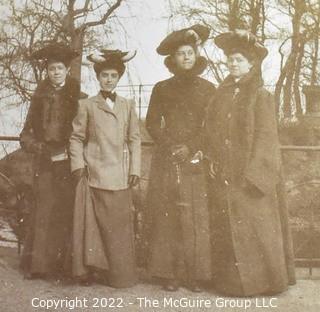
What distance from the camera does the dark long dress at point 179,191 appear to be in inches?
136

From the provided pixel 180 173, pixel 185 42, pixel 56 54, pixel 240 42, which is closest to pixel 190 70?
pixel 185 42

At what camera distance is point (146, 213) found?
360 centimetres

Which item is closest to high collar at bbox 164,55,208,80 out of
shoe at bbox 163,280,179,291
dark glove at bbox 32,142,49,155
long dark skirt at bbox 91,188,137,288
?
long dark skirt at bbox 91,188,137,288

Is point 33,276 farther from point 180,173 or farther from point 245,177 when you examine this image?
point 245,177

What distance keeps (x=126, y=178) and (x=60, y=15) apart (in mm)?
1394

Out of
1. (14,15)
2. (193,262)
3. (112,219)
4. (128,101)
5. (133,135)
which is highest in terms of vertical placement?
(14,15)

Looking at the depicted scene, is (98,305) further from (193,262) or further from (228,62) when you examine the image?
(228,62)

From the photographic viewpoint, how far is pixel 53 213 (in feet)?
11.9

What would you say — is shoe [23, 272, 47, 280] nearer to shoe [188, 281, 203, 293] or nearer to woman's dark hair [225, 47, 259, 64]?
shoe [188, 281, 203, 293]

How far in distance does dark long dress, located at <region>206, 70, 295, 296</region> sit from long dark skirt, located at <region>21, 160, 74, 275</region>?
39.6 inches

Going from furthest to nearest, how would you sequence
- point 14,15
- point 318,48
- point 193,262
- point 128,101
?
point 318,48
point 14,15
point 128,101
point 193,262

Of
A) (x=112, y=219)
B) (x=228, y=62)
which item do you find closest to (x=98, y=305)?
(x=112, y=219)

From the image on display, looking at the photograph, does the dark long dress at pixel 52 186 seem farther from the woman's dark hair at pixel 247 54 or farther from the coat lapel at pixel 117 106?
the woman's dark hair at pixel 247 54

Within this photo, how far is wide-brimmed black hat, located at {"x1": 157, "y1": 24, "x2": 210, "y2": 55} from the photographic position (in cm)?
345
